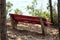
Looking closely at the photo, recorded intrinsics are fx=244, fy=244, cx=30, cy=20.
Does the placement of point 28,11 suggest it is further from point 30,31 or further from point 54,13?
point 30,31

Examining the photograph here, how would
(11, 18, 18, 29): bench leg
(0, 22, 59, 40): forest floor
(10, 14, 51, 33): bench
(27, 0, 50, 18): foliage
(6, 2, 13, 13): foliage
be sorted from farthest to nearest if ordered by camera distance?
(27, 0, 50, 18): foliage
(6, 2, 13, 13): foliage
(11, 18, 18, 29): bench leg
(10, 14, 51, 33): bench
(0, 22, 59, 40): forest floor

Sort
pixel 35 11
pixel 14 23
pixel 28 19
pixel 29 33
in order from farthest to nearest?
1. pixel 35 11
2. pixel 14 23
3. pixel 28 19
4. pixel 29 33

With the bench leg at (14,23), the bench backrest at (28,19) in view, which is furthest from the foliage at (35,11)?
the bench leg at (14,23)

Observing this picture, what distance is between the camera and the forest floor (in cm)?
813

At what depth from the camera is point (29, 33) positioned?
8.73 m

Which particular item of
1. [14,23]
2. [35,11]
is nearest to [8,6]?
[14,23]

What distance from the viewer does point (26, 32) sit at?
29.0 feet

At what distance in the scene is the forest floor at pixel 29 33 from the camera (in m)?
8.13

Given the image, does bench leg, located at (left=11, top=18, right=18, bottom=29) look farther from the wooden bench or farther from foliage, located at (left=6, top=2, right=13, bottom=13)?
foliage, located at (left=6, top=2, right=13, bottom=13)

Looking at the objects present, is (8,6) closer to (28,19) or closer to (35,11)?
(35,11)

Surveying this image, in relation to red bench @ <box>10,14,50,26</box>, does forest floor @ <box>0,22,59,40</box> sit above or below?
below

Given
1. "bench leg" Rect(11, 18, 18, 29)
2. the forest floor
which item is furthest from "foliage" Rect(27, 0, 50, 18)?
"bench leg" Rect(11, 18, 18, 29)

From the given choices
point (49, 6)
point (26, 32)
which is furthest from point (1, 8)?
point (49, 6)

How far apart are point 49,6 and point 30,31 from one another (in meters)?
1.87
